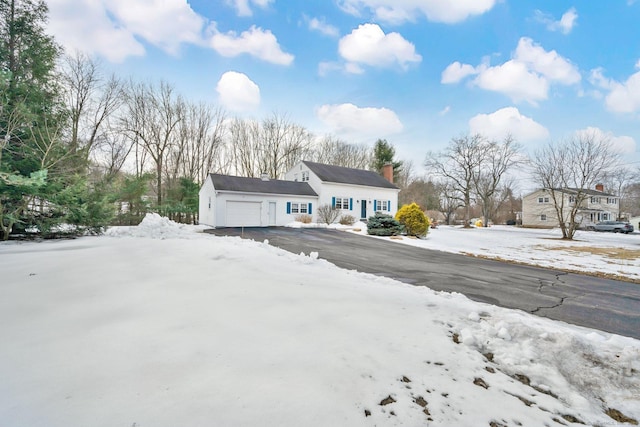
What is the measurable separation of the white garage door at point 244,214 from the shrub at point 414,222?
10.5 meters

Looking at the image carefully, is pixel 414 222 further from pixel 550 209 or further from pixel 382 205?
pixel 550 209

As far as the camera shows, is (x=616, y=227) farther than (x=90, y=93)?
Yes

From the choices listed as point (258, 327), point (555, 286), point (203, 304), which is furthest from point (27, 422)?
point (555, 286)

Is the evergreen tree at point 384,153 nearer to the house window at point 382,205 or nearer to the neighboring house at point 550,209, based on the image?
the house window at point 382,205

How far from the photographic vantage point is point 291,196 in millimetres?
20844

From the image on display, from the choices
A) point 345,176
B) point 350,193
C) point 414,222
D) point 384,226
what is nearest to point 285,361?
point 384,226

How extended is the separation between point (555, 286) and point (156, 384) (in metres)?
7.67

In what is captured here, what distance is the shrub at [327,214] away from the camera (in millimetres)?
20189

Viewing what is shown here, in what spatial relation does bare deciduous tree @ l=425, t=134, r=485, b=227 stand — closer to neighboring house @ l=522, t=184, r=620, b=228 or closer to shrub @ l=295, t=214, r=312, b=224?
neighboring house @ l=522, t=184, r=620, b=228

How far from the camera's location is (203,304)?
3.15m

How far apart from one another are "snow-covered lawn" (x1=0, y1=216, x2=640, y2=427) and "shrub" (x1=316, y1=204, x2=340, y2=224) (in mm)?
16359

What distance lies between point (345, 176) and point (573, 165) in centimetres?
1730

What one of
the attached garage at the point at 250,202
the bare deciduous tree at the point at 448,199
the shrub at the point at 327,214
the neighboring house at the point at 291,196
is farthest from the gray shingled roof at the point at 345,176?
the bare deciduous tree at the point at 448,199

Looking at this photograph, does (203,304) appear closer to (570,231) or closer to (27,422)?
(27,422)
